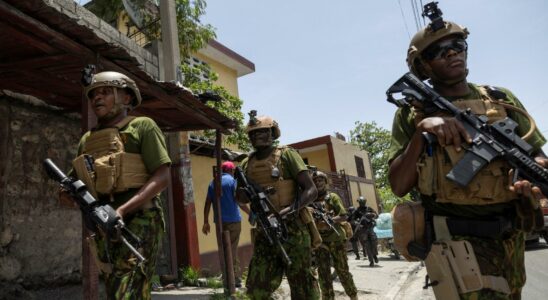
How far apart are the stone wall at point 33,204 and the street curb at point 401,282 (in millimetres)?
4366

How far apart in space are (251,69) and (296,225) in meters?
12.7

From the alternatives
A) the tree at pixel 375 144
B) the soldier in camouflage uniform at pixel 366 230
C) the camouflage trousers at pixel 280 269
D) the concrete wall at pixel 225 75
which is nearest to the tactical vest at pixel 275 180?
the camouflage trousers at pixel 280 269

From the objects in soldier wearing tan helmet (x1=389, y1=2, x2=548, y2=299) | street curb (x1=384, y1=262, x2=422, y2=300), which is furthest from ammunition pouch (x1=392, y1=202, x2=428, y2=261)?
street curb (x1=384, y1=262, x2=422, y2=300)

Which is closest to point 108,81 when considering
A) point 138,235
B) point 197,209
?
point 138,235

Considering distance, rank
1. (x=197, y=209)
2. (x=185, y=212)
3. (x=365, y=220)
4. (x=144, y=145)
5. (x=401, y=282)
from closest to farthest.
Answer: (x=144, y=145), (x=185, y=212), (x=401, y=282), (x=197, y=209), (x=365, y=220)

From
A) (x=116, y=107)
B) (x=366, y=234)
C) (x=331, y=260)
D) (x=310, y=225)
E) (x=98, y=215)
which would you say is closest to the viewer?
(x=98, y=215)

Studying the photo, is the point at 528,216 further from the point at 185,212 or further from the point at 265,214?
the point at 185,212

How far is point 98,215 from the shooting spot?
6.40ft

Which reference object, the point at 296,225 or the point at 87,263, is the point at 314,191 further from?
the point at 87,263

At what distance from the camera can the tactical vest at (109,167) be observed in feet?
7.06

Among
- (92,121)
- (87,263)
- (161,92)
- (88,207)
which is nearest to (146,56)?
(161,92)

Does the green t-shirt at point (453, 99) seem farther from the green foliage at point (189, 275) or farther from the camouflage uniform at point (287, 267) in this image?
the green foliage at point (189, 275)

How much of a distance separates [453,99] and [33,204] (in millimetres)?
4614

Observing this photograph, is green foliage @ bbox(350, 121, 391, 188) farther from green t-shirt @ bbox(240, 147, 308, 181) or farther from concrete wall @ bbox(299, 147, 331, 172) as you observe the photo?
green t-shirt @ bbox(240, 147, 308, 181)
